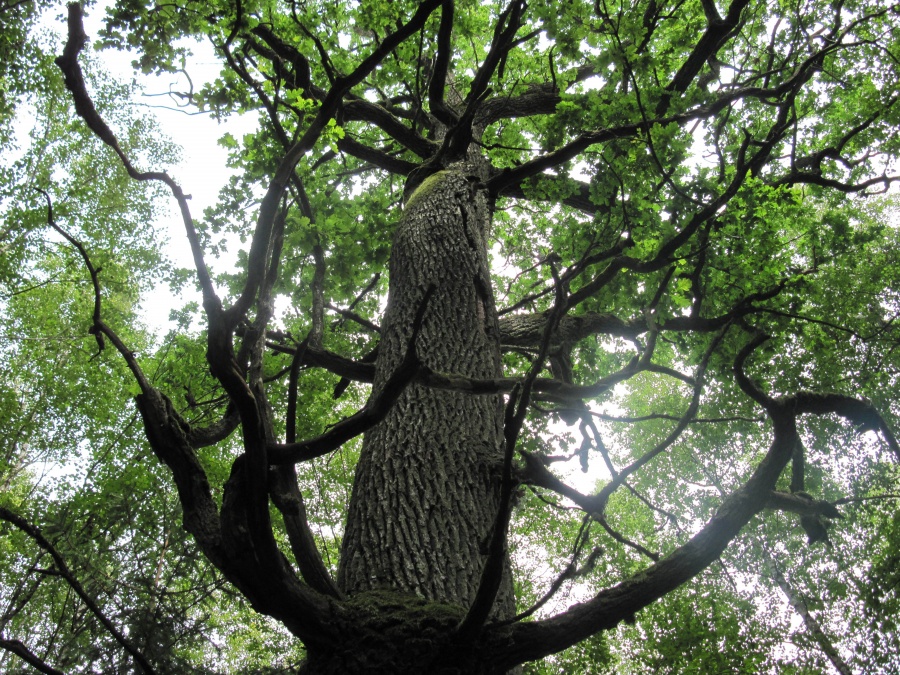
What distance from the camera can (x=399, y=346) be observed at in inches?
131

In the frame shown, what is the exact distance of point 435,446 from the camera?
9.24 feet

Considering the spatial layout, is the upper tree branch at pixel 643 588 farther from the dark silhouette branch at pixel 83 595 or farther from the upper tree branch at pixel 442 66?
the upper tree branch at pixel 442 66

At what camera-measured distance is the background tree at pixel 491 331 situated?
5.65ft

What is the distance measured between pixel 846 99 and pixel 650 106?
195 inches

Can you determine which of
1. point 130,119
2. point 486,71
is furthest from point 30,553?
point 130,119

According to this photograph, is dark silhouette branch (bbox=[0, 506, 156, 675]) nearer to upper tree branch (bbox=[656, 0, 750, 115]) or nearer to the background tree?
the background tree

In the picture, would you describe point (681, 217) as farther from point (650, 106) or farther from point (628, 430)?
point (628, 430)

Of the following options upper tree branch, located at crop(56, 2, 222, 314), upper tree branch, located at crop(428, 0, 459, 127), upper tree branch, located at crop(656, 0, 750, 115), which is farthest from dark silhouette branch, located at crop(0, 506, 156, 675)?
upper tree branch, located at crop(656, 0, 750, 115)

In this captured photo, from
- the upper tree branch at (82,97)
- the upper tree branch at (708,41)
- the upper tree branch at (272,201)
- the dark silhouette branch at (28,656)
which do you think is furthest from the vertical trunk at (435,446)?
the upper tree branch at (708,41)

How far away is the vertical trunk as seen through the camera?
2.29 meters

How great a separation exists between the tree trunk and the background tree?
16 mm

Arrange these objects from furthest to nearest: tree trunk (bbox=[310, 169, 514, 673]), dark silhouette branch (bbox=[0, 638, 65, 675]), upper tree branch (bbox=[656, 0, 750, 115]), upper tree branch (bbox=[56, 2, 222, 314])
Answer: upper tree branch (bbox=[656, 0, 750, 115]), tree trunk (bbox=[310, 169, 514, 673]), upper tree branch (bbox=[56, 2, 222, 314]), dark silhouette branch (bbox=[0, 638, 65, 675])

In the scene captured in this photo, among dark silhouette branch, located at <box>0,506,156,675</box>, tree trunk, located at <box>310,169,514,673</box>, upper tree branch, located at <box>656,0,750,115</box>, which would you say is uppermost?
upper tree branch, located at <box>656,0,750,115</box>

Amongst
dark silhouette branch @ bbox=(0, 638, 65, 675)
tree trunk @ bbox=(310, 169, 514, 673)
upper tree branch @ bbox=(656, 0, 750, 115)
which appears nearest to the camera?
dark silhouette branch @ bbox=(0, 638, 65, 675)
